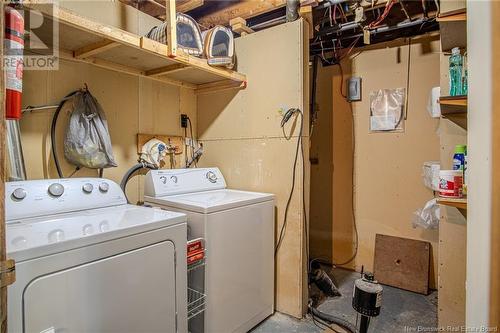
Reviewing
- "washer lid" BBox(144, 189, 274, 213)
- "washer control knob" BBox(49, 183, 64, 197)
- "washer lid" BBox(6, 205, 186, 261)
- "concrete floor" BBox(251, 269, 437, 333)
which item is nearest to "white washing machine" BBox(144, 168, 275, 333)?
"washer lid" BBox(144, 189, 274, 213)

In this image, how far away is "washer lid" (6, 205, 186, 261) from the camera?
103 cm

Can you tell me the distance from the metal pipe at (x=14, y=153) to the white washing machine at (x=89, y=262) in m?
0.18

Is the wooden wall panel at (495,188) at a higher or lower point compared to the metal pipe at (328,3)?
lower

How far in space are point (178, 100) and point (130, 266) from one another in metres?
1.68

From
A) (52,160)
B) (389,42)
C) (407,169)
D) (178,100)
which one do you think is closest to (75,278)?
(52,160)

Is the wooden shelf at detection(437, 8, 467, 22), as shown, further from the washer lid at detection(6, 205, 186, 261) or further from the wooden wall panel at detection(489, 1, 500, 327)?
the washer lid at detection(6, 205, 186, 261)

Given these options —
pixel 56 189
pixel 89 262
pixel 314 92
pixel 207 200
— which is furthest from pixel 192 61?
pixel 314 92

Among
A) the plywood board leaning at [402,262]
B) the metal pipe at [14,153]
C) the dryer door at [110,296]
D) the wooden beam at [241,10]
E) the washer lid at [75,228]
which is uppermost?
the wooden beam at [241,10]

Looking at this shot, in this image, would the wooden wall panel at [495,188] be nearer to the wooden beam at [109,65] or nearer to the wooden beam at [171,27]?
the wooden beam at [171,27]

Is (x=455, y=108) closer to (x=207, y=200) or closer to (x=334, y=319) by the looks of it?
(x=207, y=200)

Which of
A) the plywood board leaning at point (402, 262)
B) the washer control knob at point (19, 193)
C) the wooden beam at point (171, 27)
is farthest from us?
the plywood board leaning at point (402, 262)

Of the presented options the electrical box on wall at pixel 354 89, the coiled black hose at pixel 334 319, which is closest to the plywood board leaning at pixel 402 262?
the coiled black hose at pixel 334 319

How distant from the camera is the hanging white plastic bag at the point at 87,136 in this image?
1.83m

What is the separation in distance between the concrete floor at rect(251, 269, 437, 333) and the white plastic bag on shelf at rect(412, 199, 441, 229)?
0.61m
